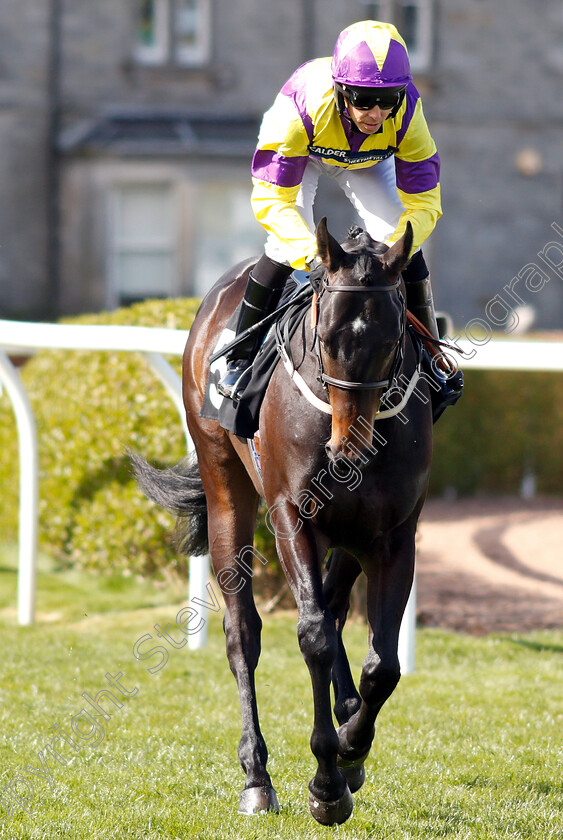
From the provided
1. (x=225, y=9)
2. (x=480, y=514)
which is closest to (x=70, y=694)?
(x=480, y=514)

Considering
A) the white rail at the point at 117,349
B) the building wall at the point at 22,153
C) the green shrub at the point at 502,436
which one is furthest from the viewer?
the building wall at the point at 22,153

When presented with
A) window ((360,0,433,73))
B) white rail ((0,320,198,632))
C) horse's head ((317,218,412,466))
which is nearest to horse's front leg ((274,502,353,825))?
horse's head ((317,218,412,466))

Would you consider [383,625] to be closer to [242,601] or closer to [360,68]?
[242,601]

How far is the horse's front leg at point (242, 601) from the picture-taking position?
338 cm

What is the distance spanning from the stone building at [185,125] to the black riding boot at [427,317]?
12196mm

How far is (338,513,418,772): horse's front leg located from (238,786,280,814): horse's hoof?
30 cm

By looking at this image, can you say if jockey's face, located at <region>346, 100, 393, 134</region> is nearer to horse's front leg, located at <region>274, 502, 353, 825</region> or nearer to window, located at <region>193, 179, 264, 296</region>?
horse's front leg, located at <region>274, 502, 353, 825</region>

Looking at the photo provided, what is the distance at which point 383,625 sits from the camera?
3102mm

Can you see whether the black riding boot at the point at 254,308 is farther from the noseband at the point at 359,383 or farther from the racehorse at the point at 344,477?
the noseband at the point at 359,383

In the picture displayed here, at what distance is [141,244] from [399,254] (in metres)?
13.4

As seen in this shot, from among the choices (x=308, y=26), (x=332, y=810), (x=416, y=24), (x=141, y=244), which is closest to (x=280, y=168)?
(x=332, y=810)

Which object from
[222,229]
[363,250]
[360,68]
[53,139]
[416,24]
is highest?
[360,68]

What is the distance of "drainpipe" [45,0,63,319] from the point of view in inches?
617

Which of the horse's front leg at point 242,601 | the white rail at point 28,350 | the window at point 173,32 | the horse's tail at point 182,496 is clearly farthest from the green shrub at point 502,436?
the window at point 173,32
